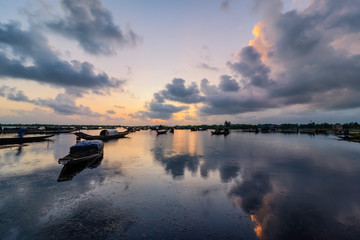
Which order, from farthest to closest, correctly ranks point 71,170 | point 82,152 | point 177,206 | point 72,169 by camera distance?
point 82,152 → point 72,169 → point 71,170 → point 177,206

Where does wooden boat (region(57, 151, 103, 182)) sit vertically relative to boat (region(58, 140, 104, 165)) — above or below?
below

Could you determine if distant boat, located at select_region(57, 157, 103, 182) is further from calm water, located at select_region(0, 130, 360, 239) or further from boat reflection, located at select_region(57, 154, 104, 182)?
calm water, located at select_region(0, 130, 360, 239)

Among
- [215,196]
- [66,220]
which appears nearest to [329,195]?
[215,196]

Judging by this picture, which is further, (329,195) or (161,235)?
(329,195)

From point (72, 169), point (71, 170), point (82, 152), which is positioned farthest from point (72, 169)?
point (82, 152)

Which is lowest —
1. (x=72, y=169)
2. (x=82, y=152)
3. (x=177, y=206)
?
(x=72, y=169)

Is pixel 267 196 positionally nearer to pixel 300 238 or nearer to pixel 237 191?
pixel 237 191

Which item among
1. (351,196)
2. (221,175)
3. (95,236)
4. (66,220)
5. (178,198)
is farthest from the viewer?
(221,175)

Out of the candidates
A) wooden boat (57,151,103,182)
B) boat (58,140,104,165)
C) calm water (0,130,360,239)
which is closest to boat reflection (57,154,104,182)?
wooden boat (57,151,103,182)

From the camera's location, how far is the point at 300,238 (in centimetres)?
903

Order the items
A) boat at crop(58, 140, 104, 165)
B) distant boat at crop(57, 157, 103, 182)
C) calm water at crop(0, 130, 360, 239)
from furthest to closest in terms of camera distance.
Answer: boat at crop(58, 140, 104, 165)
distant boat at crop(57, 157, 103, 182)
calm water at crop(0, 130, 360, 239)

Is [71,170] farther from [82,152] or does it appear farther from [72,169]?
[82,152]

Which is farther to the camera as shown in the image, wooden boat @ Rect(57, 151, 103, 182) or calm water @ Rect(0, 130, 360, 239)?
wooden boat @ Rect(57, 151, 103, 182)

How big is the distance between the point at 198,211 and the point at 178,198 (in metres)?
2.69
